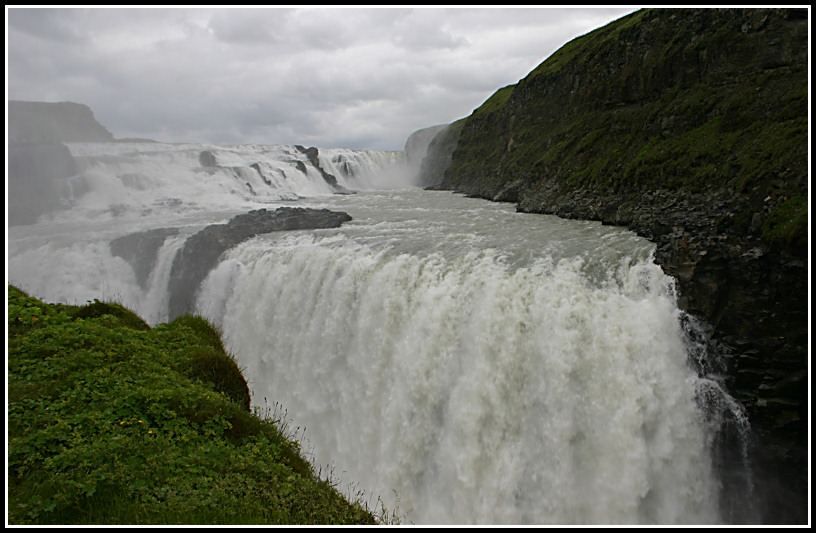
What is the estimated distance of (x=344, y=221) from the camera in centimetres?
2467

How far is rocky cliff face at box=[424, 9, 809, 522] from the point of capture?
8375 millimetres

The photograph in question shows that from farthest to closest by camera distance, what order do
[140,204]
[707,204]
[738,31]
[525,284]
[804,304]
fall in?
[140,204], [738,31], [707,204], [525,284], [804,304]

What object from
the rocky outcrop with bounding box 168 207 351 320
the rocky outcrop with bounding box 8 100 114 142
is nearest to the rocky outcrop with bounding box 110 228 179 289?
the rocky outcrop with bounding box 168 207 351 320

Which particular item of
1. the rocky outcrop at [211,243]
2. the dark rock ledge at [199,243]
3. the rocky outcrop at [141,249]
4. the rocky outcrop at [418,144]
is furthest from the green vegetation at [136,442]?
the rocky outcrop at [418,144]

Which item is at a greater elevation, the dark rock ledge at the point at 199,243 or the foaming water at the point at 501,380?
the dark rock ledge at the point at 199,243

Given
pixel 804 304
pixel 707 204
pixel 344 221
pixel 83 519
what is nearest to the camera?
pixel 83 519

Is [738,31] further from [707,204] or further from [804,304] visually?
[804,304]

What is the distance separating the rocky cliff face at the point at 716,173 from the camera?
8.38 metres

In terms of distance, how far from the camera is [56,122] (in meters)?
64.3

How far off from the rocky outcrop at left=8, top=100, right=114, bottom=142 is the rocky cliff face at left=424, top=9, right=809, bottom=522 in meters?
49.4

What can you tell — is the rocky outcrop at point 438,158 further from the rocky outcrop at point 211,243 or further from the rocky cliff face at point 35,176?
the rocky cliff face at point 35,176

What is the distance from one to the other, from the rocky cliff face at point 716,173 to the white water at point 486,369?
0.98 metres

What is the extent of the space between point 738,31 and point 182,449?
22.8 meters

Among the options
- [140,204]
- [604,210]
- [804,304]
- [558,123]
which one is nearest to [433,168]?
[558,123]
